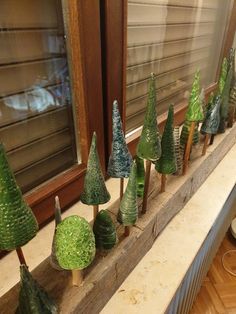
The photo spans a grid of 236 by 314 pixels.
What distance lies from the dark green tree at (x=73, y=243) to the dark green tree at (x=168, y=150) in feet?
0.87

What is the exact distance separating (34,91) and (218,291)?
4.40 ft

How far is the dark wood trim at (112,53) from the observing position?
56cm

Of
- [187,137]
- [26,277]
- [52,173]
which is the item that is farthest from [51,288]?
[187,137]

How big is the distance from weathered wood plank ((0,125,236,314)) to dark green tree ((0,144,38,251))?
13 cm

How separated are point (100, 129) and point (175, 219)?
1.08ft

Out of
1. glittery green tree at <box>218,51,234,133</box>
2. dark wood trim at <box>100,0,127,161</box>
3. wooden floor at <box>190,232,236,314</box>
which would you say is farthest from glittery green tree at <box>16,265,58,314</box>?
wooden floor at <box>190,232,236,314</box>

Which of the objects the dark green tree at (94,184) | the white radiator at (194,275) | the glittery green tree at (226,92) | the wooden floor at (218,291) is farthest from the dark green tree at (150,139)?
the wooden floor at (218,291)

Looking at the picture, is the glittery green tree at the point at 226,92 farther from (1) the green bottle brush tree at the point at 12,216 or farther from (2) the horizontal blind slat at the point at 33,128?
(1) the green bottle brush tree at the point at 12,216

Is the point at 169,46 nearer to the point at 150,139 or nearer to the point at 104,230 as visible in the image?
the point at 150,139

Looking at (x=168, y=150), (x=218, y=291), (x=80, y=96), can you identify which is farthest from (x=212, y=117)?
(x=218, y=291)

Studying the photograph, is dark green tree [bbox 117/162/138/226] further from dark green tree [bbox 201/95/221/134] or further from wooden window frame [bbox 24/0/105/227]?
dark green tree [bbox 201/95/221/134]

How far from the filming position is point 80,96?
0.59 metres

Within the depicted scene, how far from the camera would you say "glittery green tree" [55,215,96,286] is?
35 centimetres

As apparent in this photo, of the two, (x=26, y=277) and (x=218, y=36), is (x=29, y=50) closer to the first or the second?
(x=26, y=277)
